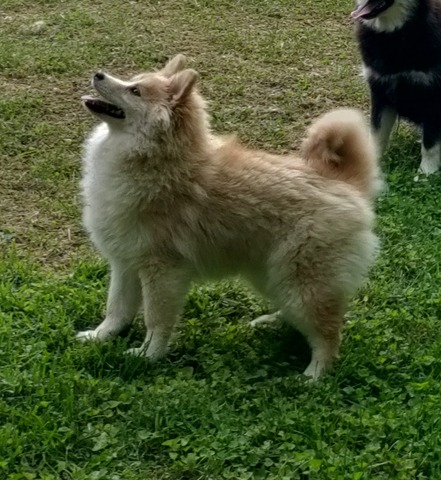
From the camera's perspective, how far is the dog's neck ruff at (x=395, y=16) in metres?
4.94

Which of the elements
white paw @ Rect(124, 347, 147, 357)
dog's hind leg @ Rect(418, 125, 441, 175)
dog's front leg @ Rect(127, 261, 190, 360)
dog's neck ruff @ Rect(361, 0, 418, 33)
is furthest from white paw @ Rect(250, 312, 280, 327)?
dog's neck ruff @ Rect(361, 0, 418, 33)

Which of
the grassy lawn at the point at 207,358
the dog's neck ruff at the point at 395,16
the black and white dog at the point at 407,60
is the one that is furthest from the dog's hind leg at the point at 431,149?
the dog's neck ruff at the point at 395,16

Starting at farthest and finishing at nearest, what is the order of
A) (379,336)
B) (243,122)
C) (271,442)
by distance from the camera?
(243,122), (379,336), (271,442)

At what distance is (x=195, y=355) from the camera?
11.5 feet

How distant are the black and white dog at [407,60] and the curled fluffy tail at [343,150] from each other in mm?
1755

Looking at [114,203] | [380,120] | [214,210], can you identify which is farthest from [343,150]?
[380,120]

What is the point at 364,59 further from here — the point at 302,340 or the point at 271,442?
the point at 271,442

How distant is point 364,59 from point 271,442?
311 cm

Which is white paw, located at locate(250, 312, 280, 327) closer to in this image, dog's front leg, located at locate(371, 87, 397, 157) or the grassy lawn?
the grassy lawn

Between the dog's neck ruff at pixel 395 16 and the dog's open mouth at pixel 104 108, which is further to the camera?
the dog's neck ruff at pixel 395 16

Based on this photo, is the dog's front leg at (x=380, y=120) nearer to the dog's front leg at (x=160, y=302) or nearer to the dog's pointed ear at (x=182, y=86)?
the dog's pointed ear at (x=182, y=86)

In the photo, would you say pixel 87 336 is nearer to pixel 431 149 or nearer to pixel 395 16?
pixel 431 149


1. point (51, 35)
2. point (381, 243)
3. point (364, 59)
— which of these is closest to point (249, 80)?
point (364, 59)

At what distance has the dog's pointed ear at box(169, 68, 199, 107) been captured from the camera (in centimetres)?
332
